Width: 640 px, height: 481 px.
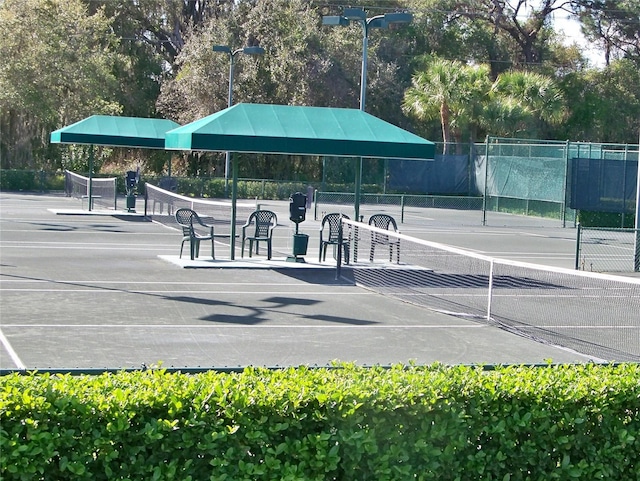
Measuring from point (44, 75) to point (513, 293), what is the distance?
38306 millimetres

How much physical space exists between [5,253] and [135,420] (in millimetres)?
17051

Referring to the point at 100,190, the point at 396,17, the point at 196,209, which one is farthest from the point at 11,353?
the point at 100,190

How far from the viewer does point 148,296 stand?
612 inches

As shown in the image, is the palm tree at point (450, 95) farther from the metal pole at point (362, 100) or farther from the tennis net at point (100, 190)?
the tennis net at point (100, 190)

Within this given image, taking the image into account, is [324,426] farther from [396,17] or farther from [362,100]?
[362,100]

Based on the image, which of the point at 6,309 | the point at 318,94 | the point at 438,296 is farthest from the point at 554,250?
the point at 318,94

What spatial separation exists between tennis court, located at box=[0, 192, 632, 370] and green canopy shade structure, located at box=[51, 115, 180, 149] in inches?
300

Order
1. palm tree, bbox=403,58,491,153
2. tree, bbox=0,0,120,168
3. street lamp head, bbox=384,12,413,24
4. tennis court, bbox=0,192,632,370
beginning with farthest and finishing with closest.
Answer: palm tree, bbox=403,58,491,153
tree, bbox=0,0,120,168
street lamp head, bbox=384,12,413,24
tennis court, bbox=0,192,632,370

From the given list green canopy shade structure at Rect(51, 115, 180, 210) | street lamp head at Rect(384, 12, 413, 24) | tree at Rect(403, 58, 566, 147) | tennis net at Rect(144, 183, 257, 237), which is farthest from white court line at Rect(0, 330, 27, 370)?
tree at Rect(403, 58, 566, 147)

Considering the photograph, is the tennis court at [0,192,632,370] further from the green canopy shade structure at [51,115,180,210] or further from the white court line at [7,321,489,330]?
the green canopy shade structure at [51,115,180,210]

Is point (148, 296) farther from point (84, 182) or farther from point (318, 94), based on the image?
point (318, 94)

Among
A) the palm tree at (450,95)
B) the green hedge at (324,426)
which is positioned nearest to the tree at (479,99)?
the palm tree at (450,95)

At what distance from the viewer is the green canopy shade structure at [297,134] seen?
19.0 metres

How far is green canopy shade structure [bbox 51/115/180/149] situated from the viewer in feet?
103
